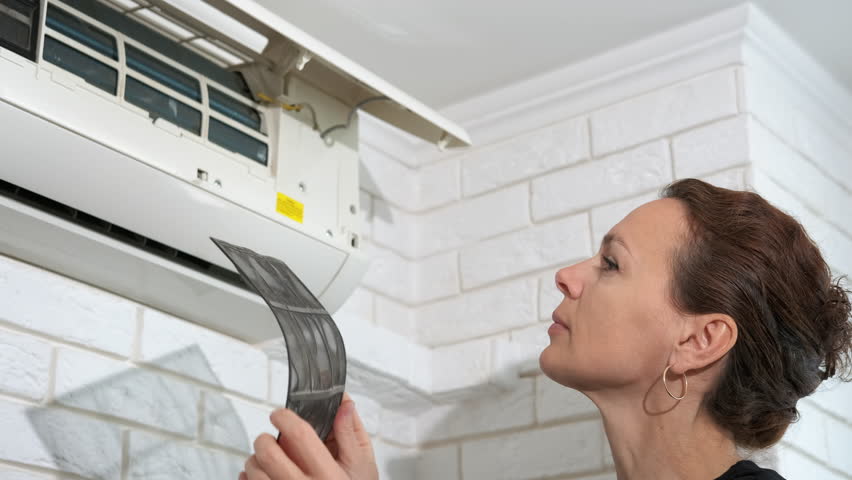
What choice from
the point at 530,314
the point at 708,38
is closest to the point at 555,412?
the point at 530,314

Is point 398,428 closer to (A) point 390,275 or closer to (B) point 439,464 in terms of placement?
(B) point 439,464

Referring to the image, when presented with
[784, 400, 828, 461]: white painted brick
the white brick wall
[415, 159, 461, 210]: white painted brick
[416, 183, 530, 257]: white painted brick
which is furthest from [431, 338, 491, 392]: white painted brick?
[784, 400, 828, 461]: white painted brick

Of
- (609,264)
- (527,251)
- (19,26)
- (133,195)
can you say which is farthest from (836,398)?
(19,26)

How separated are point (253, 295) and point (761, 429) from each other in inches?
29.7

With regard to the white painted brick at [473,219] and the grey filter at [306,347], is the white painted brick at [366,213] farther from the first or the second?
the grey filter at [306,347]

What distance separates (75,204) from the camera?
139 cm

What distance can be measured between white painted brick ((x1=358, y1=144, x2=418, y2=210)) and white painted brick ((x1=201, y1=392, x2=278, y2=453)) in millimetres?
552

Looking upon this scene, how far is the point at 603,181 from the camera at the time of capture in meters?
2.04

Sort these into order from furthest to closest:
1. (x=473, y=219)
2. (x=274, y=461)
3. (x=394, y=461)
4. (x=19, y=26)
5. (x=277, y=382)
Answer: (x=473, y=219)
(x=394, y=461)
(x=277, y=382)
(x=19, y=26)
(x=274, y=461)

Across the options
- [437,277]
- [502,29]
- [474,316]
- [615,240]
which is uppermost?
[502,29]

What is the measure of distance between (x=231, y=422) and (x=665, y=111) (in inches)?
37.2

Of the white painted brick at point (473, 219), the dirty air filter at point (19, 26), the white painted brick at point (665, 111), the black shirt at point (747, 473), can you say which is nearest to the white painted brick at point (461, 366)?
the white painted brick at point (473, 219)

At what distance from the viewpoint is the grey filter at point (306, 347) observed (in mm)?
1142

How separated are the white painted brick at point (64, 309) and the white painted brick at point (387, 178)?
68 cm
